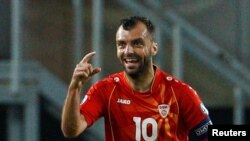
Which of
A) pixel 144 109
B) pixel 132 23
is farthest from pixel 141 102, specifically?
pixel 132 23

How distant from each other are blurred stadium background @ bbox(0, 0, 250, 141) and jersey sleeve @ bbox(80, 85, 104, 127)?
10.4ft

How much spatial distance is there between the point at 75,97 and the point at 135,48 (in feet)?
1.59

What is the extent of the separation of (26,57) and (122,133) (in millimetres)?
3350

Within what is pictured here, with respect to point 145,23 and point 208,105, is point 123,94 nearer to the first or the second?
point 145,23

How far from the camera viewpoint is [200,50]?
9875 millimetres

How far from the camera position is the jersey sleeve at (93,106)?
19.8ft

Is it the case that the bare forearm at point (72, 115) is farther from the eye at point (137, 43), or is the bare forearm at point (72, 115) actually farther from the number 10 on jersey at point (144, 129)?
the eye at point (137, 43)

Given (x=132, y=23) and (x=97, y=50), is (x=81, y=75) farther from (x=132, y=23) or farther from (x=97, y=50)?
(x=97, y=50)

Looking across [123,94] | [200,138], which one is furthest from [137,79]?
[200,138]

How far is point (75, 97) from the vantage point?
573cm

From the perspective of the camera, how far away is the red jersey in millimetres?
6109

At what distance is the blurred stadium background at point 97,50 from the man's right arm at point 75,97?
3.46m

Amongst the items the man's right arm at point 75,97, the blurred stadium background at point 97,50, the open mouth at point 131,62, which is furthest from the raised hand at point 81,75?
the blurred stadium background at point 97,50

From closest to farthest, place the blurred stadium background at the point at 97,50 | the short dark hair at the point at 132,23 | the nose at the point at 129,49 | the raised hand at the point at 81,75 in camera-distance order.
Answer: the raised hand at the point at 81,75 < the nose at the point at 129,49 < the short dark hair at the point at 132,23 < the blurred stadium background at the point at 97,50
